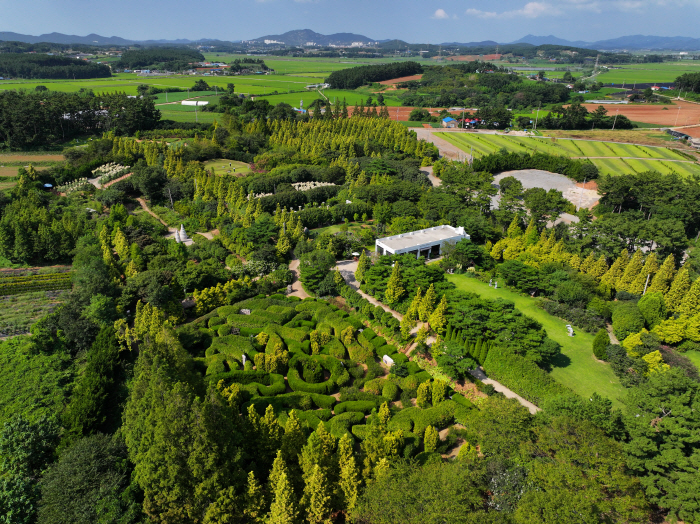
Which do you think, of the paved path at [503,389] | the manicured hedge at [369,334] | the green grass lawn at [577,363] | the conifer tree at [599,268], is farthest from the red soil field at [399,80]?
the paved path at [503,389]

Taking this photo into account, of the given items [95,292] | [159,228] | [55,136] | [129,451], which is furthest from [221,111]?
[129,451]

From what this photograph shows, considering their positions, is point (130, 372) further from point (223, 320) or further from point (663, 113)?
point (663, 113)

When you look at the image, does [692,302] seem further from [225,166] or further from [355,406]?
[225,166]

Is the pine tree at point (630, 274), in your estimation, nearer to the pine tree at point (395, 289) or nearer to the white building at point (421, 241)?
the white building at point (421, 241)

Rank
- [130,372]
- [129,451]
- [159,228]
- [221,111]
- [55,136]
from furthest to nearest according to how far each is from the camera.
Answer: [221,111]
[55,136]
[159,228]
[130,372]
[129,451]

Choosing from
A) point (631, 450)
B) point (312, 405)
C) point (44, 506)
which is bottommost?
point (312, 405)
